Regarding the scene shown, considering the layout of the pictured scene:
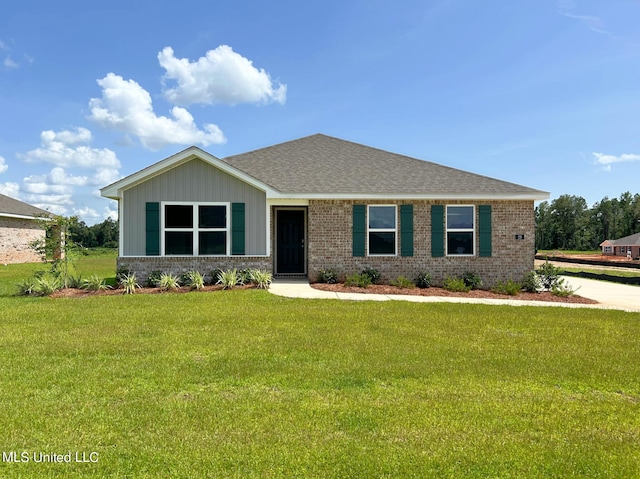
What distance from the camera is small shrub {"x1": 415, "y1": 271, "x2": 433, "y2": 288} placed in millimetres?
12773

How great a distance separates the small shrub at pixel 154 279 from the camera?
12086mm

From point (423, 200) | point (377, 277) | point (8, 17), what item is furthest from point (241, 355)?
point (8, 17)

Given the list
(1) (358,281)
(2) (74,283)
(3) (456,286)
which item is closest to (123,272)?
(2) (74,283)

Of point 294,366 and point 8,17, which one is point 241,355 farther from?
point 8,17

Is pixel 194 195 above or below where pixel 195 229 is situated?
above

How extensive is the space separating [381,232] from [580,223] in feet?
225

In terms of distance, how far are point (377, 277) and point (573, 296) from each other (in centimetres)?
575

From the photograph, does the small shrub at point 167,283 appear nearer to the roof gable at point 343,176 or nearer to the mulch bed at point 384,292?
the mulch bed at point 384,292

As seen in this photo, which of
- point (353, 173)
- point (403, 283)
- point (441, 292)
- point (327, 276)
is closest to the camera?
point (441, 292)

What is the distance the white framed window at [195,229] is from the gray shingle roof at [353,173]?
78.8 inches

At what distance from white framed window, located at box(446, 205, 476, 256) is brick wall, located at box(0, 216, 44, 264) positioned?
78.7 feet

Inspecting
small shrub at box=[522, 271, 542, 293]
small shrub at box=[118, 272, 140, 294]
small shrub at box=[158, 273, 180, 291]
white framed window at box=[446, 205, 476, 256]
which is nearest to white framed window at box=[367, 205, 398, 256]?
white framed window at box=[446, 205, 476, 256]

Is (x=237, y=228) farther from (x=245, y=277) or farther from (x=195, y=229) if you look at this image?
(x=245, y=277)

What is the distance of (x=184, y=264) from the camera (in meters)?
12.5
